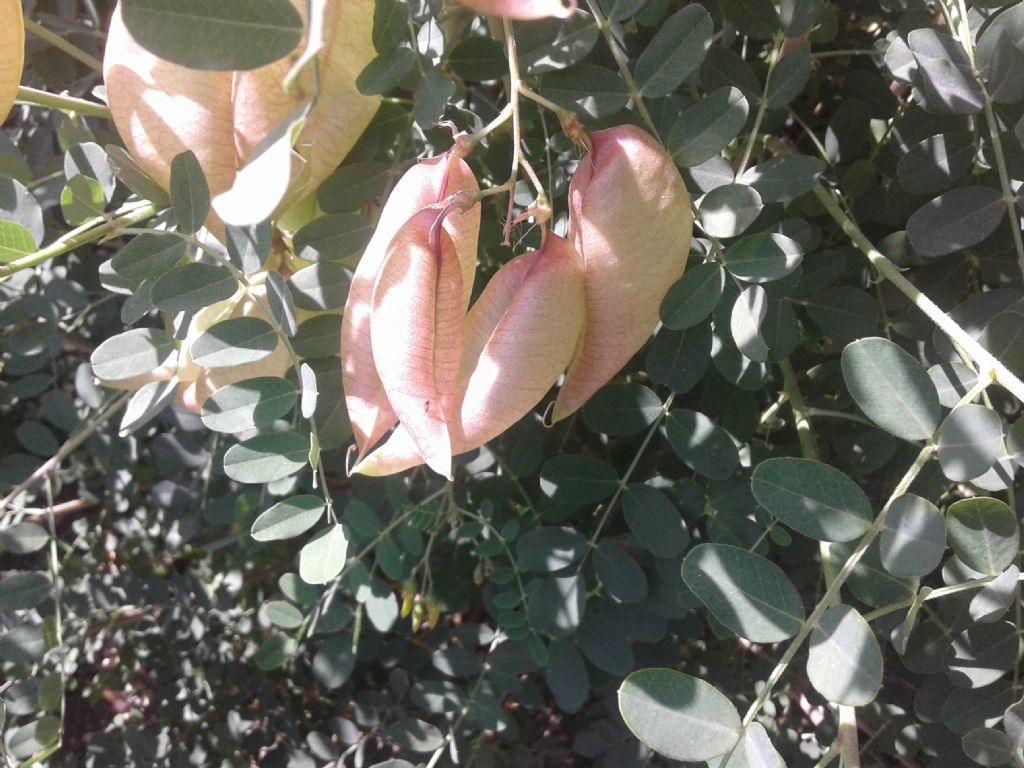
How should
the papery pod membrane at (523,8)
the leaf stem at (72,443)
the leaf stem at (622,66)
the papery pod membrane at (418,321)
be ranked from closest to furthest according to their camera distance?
the papery pod membrane at (523,8)
the papery pod membrane at (418,321)
the leaf stem at (622,66)
the leaf stem at (72,443)

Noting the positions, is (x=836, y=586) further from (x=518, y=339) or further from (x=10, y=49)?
(x=10, y=49)

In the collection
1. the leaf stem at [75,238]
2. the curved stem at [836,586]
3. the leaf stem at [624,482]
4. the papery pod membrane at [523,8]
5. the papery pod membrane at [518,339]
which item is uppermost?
the papery pod membrane at [523,8]

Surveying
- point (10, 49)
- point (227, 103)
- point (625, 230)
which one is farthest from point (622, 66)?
point (10, 49)

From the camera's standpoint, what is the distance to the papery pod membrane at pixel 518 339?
1.48 ft

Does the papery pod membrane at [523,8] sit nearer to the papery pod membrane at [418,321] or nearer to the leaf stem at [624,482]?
the papery pod membrane at [418,321]

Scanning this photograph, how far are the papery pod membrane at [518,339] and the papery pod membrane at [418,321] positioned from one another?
2 centimetres

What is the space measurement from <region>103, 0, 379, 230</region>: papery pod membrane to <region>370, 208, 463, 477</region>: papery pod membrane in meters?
0.09

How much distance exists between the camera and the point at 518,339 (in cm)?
45

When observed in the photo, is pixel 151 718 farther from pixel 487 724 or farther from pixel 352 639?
pixel 487 724

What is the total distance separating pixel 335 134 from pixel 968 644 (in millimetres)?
571

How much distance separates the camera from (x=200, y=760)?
1.06 m

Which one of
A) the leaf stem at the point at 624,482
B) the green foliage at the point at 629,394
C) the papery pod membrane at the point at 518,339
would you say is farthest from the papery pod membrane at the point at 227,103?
the leaf stem at the point at 624,482

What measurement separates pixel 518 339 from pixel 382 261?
82mm

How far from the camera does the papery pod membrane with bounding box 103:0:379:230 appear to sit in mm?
491
